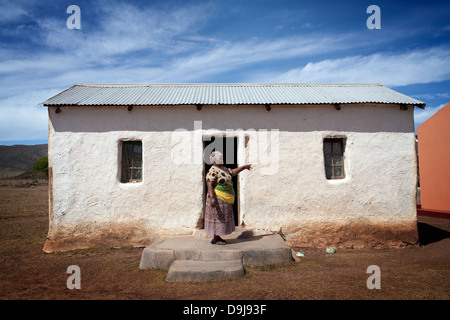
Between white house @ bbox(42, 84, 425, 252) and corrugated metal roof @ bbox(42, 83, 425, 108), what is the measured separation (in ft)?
0.27

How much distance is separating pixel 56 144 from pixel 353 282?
6.49 metres

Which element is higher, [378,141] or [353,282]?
[378,141]

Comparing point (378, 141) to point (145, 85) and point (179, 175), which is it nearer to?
point (179, 175)

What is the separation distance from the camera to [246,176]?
6117 millimetres

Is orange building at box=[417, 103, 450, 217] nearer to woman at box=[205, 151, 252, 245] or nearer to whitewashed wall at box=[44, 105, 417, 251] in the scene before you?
whitewashed wall at box=[44, 105, 417, 251]

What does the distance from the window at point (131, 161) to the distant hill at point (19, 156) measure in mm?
57390

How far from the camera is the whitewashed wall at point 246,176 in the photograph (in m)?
6.00

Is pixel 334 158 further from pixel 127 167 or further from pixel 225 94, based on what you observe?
pixel 127 167

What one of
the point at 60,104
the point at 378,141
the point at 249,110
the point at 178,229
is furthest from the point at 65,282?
the point at 378,141

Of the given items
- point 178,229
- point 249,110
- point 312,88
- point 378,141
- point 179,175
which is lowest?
point 178,229

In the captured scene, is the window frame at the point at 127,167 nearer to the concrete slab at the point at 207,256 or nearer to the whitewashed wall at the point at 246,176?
the whitewashed wall at the point at 246,176

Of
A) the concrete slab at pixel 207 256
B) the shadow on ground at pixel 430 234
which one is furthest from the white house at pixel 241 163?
the concrete slab at pixel 207 256

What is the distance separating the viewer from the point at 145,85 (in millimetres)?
7461

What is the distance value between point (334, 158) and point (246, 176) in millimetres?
2161
